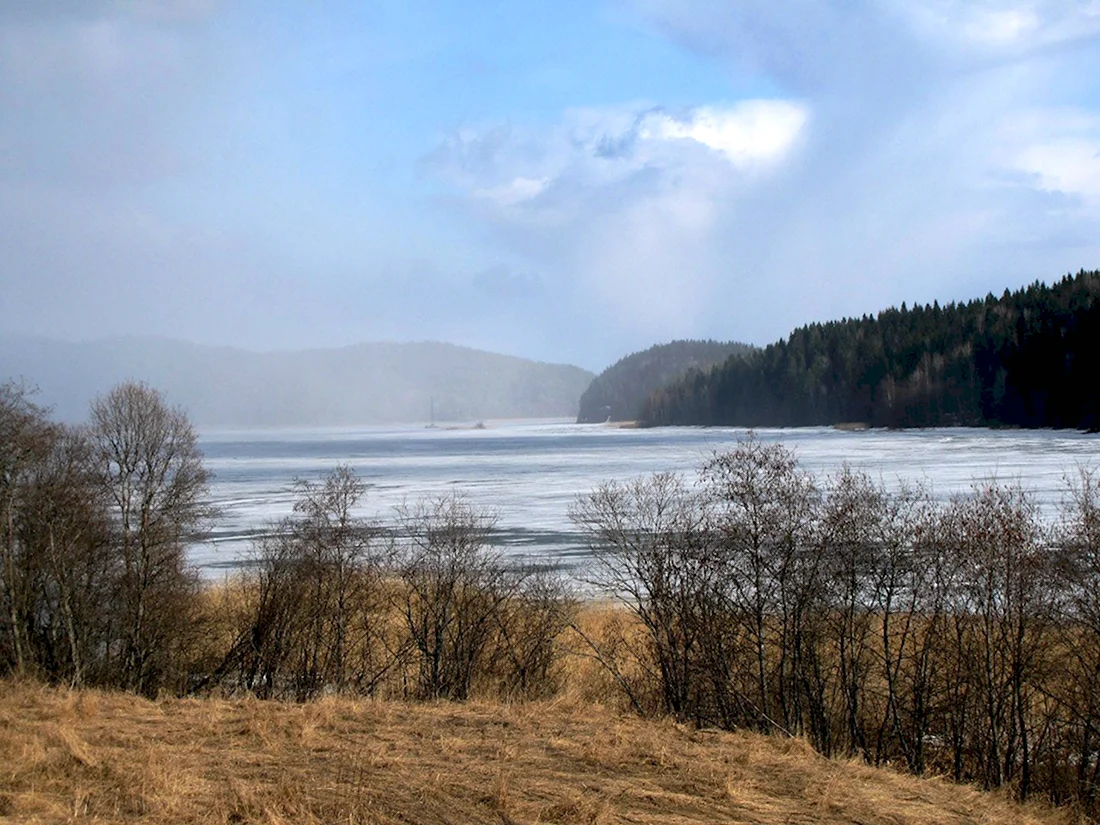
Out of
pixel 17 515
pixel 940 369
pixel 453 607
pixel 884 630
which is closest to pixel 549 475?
pixel 453 607

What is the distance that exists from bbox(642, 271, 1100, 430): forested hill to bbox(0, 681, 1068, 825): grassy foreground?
93.2 m

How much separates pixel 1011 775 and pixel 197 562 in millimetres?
26022

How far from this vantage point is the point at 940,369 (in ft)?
399

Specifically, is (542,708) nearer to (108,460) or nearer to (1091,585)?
(1091,585)

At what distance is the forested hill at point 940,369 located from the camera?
3922 inches

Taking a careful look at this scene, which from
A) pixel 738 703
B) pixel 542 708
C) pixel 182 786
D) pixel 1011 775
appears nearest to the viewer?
pixel 182 786

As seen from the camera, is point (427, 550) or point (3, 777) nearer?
point (3, 777)

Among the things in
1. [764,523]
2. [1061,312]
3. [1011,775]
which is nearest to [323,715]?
[764,523]

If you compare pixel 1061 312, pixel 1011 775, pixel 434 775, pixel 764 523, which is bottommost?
pixel 1011 775

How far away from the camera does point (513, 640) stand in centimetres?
2316

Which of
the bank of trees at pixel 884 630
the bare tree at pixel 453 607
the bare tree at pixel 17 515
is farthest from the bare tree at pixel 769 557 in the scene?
the bare tree at pixel 17 515

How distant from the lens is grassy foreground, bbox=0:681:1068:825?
8.58 m

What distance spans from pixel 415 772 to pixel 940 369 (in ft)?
406

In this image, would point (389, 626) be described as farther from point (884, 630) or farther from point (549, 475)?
point (549, 475)
